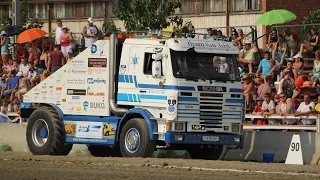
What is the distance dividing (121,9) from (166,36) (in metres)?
14.1

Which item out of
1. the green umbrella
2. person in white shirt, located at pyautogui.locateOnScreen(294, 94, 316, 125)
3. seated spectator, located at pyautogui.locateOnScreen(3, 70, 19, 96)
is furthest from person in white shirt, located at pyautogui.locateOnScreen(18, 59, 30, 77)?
person in white shirt, located at pyautogui.locateOnScreen(294, 94, 316, 125)

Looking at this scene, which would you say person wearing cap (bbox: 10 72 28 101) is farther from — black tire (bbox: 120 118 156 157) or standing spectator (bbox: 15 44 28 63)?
black tire (bbox: 120 118 156 157)

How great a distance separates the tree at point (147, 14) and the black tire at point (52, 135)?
11.5 m

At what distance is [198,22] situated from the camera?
4659 centimetres

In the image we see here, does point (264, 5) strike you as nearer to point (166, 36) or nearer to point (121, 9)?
point (121, 9)

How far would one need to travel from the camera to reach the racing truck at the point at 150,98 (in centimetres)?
2316

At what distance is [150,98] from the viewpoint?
76.8ft

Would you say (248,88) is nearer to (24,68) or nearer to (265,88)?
(265,88)

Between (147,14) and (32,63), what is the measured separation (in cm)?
545

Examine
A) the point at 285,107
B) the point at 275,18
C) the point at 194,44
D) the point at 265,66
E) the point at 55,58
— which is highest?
the point at 275,18

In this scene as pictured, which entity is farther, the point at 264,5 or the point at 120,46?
the point at 264,5

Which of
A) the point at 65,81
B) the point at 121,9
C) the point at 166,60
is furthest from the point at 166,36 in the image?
the point at 121,9

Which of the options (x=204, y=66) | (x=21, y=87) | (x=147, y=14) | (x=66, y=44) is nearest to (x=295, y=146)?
(x=204, y=66)

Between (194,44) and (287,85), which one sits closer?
(194,44)
